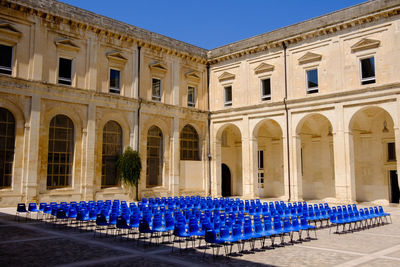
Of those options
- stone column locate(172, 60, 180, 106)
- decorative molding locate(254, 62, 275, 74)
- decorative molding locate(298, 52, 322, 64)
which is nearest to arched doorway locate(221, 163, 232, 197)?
stone column locate(172, 60, 180, 106)

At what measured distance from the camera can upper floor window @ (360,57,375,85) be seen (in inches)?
909

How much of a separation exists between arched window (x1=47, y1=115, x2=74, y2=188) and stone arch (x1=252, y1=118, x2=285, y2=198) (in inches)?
596

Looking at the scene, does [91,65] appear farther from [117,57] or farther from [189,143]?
[189,143]

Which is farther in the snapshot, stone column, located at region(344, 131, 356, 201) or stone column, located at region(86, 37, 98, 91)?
stone column, located at region(86, 37, 98, 91)

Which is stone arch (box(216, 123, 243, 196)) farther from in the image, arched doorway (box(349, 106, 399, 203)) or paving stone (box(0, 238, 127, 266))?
paving stone (box(0, 238, 127, 266))

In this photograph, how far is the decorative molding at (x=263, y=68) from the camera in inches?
1098

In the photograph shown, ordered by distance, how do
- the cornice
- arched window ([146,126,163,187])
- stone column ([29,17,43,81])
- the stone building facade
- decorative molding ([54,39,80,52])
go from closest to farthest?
1. the stone building facade
2. stone column ([29,17,43,81])
3. the cornice
4. decorative molding ([54,39,80,52])
5. arched window ([146,126,163,187])

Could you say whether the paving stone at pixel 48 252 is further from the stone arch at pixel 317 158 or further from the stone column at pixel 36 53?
the stone arch at pixel 317 158

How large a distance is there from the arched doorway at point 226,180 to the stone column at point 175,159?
246 inches

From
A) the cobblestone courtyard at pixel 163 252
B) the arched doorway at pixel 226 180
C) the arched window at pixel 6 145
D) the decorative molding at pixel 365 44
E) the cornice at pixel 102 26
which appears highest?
the cornice at pixel 102 26

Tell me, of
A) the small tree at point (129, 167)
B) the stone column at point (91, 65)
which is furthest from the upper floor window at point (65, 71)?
the small tree at point (129, 167)

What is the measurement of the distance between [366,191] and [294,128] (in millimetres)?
6833

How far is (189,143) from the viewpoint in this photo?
30.4m

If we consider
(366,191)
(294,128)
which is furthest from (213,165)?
(366,191)
